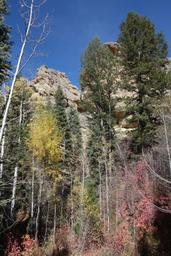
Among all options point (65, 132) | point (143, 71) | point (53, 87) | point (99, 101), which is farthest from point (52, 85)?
point (143, 71)

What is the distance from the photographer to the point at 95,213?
21.9 metres

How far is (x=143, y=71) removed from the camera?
69.4ft

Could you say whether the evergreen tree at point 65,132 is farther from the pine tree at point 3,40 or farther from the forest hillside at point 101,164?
the pine tree at point 3,40

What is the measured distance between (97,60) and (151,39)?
694 cm

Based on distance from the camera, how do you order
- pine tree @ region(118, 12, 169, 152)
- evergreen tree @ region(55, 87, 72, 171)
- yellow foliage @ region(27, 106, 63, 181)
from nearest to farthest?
1. pine tree @ region(118, 12, 169, 152)
2. yellow foliage @ region(27, 106, 63, 181)
3. evergreen tree @ region(55, 87, 72, 171)

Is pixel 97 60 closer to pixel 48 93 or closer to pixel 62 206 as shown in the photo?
pixel 62 206

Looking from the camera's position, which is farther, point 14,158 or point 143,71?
point 143,71

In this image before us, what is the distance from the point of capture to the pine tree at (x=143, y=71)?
19.8 meters

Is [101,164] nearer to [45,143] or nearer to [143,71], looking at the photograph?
[45,143]

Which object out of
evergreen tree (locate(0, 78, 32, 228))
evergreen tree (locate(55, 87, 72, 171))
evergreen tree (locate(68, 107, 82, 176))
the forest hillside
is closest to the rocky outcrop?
evergreen tree (locate(68, 107, 82, 176))

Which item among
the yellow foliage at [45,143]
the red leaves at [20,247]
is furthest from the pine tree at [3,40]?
the yellow foliage at [45,143]

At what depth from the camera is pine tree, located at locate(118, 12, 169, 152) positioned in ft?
65.1

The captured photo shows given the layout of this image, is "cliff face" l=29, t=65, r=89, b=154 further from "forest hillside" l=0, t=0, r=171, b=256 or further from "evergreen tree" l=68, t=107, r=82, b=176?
"forest hillside" l=0, t=0, r=171, b=256

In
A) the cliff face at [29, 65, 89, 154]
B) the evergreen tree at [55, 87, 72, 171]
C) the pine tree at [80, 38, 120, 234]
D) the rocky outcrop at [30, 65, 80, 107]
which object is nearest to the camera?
the pine tree at [80, 38, 120, 234]
